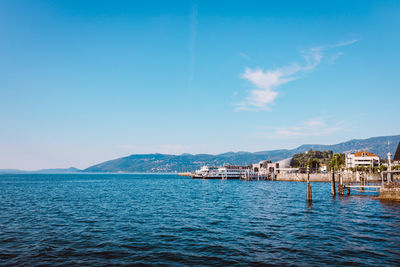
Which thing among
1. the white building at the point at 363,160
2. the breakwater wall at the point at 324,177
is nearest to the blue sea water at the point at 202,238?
the breakwater wall at the point at 324,177

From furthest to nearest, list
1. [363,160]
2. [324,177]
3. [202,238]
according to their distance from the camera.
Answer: [363,160]
[324,177]
[202,238]

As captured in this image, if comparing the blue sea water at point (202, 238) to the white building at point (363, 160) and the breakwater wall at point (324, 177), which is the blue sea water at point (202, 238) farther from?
the white building at point (363, 160)

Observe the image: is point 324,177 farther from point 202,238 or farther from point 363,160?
point 202,238

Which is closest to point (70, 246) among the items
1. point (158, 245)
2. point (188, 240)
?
point (158, 245)

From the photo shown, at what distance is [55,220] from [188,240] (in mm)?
17877

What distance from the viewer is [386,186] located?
4584 cm

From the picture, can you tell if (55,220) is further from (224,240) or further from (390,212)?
(390,212)

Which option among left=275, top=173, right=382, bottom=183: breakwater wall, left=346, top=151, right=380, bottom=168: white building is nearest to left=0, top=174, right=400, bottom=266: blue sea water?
left=275, top=173, right=382, bottom=183: breakwater wall

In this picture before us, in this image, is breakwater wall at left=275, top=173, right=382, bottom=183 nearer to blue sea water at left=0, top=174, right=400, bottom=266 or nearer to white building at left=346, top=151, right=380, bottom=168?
white building at left=346, top=151, right=380, bottom=168

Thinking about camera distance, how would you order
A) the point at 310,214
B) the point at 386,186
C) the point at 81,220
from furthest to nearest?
1. the point at 386,186
2. the point at 310,214
3. the point at 81,220

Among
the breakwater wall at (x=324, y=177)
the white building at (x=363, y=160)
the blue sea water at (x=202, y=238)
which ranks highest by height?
the white building at (x=363, y=160)

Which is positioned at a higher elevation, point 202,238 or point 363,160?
point 363,160

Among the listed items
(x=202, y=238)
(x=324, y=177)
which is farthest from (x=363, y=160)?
(x=202, y=238)

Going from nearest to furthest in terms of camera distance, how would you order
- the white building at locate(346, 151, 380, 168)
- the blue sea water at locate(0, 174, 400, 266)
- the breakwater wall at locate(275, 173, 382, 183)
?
the blue sea water at locate(0, 174, 400, 266) < the breakwater wall at locate(275, 173, 382, 183) < the white building at locate(346, 151, 380, 168)
